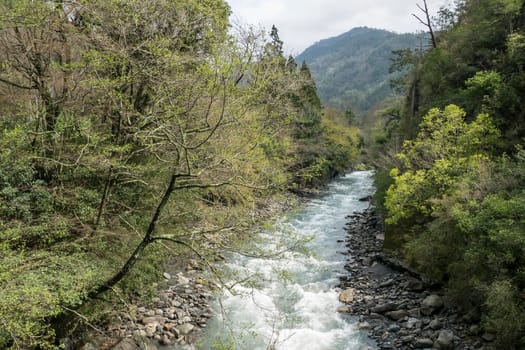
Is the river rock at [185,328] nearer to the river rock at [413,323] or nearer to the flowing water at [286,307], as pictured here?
the flowing water at [286,307]

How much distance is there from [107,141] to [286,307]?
693 cm

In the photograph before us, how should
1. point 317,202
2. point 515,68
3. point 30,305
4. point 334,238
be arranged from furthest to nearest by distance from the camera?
point 317,202
point 334,238
point 515,68
point 30,305

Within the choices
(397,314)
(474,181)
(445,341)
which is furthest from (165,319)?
(474,181)

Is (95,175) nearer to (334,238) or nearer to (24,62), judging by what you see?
(24,62)

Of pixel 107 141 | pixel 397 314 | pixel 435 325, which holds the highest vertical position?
pixel 107 141

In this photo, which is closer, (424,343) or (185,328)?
(424,343)

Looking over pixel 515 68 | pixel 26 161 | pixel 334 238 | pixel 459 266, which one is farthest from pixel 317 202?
pixel 26 161

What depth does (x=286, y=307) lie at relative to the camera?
9.93 m

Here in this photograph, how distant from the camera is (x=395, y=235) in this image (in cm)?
1261

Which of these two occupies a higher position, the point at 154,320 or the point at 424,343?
the point at 154,320

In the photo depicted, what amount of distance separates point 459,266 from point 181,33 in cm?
937

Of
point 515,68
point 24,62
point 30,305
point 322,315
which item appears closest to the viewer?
point 30,305

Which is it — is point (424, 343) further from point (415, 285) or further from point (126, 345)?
point (126, 345)

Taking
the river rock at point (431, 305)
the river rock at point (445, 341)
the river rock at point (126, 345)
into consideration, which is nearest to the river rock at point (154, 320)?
the river rock at point (126, 345)
